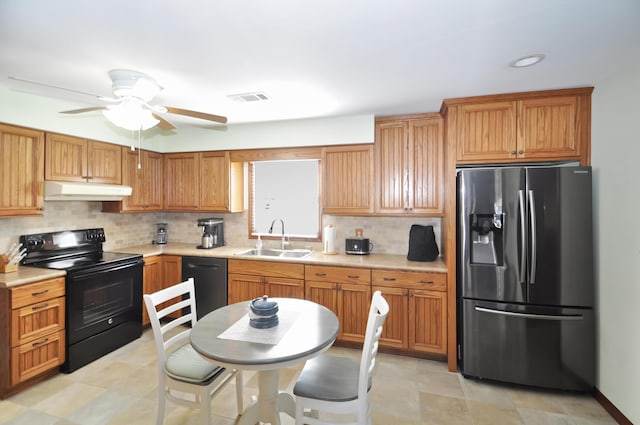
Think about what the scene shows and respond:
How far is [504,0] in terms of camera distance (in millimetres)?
1457

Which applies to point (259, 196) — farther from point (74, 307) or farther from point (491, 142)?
point (491, 142)

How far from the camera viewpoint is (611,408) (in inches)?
88.0

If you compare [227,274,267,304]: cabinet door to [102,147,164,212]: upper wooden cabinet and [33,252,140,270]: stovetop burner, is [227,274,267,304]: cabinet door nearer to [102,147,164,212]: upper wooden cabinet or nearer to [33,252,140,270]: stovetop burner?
[33,252,140,270]: stovetop burner

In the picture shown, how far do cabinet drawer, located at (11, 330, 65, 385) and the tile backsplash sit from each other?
97 cm

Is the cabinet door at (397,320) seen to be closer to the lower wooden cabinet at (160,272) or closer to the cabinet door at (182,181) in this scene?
the lower wooden cabinet at (160,272)

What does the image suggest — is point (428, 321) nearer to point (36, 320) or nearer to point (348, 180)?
point (348, 180)

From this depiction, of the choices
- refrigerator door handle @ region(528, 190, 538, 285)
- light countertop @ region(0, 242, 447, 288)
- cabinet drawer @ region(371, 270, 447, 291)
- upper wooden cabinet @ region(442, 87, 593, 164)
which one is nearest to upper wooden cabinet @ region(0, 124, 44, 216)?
light countertop @ region(0, 242, 447, 288)

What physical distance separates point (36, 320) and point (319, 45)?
9.72 feet

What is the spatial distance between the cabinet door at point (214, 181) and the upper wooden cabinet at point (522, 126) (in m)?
2.56

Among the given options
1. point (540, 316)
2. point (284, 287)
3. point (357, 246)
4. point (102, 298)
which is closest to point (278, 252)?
point (284, 287)

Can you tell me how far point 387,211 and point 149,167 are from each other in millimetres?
2967

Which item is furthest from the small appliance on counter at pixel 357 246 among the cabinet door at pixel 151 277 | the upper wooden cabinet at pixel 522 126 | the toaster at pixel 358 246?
the cabinet door at pixel 151 277

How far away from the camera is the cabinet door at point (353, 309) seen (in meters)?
3.11

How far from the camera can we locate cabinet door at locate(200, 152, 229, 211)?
12.9 feet
